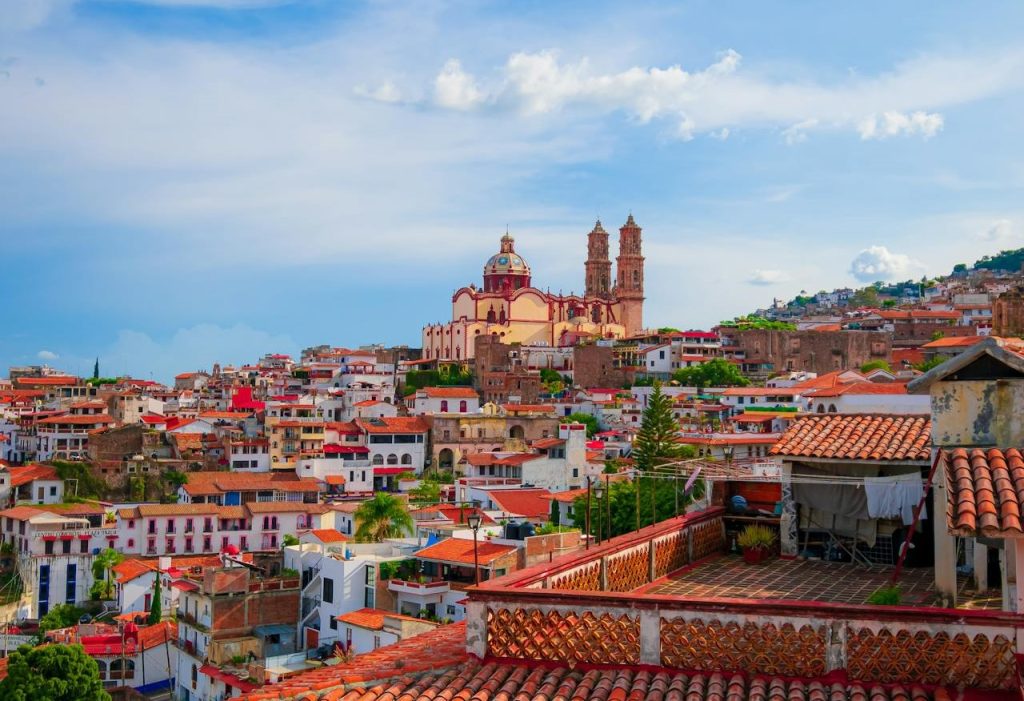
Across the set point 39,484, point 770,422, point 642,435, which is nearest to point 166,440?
point 39,484

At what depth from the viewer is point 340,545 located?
29.4 metres

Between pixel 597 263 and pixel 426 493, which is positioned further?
pixel 597 263

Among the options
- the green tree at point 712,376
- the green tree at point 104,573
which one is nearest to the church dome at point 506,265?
the green tree at point 712,376

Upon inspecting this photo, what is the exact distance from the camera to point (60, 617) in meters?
32.9

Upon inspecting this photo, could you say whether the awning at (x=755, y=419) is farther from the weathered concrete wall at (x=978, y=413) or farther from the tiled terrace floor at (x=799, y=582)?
the weathered concrete wall at (x=978, y=413)

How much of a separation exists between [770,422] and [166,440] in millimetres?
27272

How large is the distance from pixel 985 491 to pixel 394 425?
150 ft

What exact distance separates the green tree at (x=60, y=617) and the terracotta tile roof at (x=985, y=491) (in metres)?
30.2

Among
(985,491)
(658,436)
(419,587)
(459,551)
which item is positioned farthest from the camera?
(658,436)

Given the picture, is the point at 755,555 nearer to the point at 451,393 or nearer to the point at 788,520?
the point at 788,520

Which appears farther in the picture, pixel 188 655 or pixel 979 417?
pixel 188 655

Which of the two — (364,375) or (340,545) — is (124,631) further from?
Answer: (364,375)

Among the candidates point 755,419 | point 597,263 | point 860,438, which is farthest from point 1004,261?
point 860,438

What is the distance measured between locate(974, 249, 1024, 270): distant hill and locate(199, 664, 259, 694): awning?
127m
